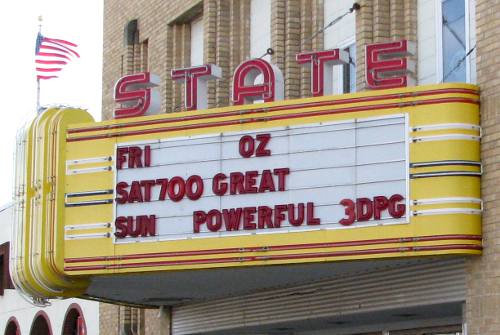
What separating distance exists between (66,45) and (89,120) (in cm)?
530

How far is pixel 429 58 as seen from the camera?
18.0m

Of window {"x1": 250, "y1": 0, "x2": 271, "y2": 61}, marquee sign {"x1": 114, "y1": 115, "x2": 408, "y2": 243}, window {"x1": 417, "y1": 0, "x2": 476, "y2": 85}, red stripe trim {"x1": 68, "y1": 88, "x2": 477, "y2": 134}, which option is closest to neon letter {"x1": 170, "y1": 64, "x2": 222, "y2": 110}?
red stripe trim {"x1": 68, "y1": 88, "x2": 477, "y2": 134}

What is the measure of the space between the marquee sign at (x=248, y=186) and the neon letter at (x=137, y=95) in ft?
1.08

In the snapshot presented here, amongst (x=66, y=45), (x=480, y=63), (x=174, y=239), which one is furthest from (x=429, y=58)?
(x=66, y=45)

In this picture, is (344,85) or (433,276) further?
(344,85)

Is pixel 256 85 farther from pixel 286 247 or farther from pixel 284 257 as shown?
pixel 284 257

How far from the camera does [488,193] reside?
52.4ft

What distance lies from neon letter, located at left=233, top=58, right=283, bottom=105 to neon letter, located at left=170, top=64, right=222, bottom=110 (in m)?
0.80

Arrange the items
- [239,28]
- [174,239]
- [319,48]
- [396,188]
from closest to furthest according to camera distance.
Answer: [396,188], [174,239], [319,48], [239,28]

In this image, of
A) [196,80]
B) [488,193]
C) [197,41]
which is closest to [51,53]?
[197,41]

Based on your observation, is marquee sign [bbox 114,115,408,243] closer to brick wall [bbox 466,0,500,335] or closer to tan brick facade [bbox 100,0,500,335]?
brick wall [bbox 466,0,500,335]

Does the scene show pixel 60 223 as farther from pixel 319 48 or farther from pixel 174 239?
pixel 319 48

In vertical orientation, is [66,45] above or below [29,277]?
above

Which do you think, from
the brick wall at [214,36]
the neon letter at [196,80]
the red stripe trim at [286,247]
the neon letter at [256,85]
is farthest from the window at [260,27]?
the red stripe trim at [286,247]
